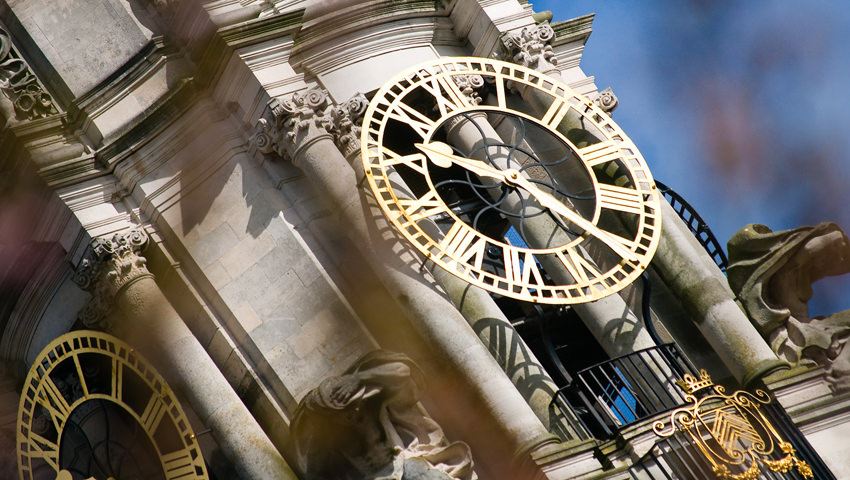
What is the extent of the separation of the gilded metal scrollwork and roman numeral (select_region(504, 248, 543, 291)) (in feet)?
4.30

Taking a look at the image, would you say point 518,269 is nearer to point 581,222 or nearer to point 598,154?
point 581,222

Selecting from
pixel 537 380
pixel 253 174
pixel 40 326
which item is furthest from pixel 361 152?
pixel 40 326

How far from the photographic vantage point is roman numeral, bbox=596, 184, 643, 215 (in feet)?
51.1

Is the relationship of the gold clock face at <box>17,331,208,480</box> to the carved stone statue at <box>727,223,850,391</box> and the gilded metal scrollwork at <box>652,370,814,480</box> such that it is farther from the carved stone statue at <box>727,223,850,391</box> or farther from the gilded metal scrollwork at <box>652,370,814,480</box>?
the carved stone statue at <box>727,223,850,391</box>

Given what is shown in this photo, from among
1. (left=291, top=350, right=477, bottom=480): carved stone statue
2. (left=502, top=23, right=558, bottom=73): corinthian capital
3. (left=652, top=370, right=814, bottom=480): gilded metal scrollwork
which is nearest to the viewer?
(left=291, top=350, right=477, bottom=480): carved stone statue

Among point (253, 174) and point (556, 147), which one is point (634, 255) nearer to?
point (556, 147)

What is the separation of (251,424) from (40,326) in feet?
9.82

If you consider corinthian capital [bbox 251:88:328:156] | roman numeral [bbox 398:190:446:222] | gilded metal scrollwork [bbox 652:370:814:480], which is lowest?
gilded metal scrollwork [bbox 652:370:814:480]

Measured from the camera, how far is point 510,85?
1630 cm

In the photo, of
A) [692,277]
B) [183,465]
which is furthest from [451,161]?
[183,465]

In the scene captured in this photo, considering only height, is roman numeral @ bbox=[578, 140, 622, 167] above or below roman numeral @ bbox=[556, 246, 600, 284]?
above

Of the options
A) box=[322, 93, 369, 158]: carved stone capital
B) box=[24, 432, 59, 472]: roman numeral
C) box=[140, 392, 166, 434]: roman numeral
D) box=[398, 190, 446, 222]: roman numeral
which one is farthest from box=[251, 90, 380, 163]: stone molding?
box=[24, 432, 59, 472]: roman numeral

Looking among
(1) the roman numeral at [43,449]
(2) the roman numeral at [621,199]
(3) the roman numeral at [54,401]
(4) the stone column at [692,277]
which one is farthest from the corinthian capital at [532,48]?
(1) the roman numeral at [43,449]

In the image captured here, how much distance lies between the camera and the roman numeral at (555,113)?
1598 cm
